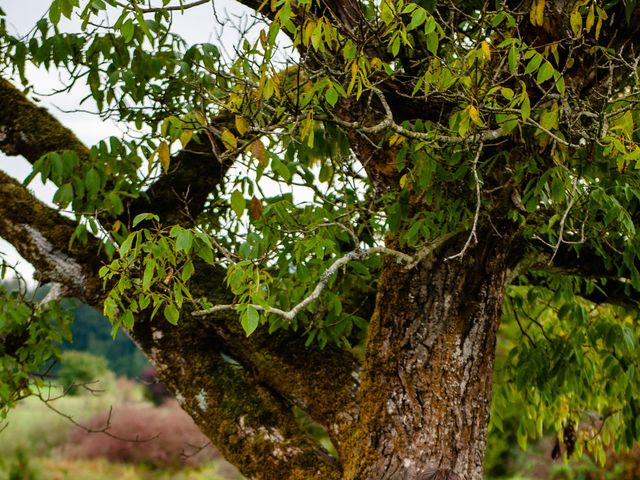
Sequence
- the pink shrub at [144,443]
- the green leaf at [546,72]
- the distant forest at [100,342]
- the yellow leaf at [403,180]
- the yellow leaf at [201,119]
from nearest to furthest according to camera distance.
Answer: the green leaf at [546,72] → the yellow leaf at [201,119] → the yellow leaf at [403,180] → the pink shrub at [144,443] → the distant forest at [100,342]

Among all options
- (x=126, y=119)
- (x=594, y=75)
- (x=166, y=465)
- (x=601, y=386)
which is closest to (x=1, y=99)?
(x=126, y=119)

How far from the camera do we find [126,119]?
4188 mm

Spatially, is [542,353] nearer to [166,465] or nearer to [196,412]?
[196,412]

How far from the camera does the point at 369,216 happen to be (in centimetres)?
407

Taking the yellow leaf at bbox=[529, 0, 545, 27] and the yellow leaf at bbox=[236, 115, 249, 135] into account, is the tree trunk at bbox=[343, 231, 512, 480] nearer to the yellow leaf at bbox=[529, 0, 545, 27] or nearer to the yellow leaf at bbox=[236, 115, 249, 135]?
the yellow leaf at bbox=[529, 0, 545, 27]

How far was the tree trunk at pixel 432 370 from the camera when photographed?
3.45 metres

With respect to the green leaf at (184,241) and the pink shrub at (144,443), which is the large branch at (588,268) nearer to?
the green leaf at (184,241)

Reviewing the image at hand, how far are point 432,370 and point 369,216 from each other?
0.96 meters

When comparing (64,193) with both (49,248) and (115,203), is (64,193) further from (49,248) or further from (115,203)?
(49,248)

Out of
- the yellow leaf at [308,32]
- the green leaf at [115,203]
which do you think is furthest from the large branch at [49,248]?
the yellow leaf at [308,32]

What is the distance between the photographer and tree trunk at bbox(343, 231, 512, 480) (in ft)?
11.3

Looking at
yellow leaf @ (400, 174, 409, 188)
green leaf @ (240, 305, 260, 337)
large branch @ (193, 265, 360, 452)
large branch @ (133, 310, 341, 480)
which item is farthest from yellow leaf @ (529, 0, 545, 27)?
large branch @ (133, 310, 341, 480)

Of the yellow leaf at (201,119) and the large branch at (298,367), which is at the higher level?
the yellow leaf at (201,119)

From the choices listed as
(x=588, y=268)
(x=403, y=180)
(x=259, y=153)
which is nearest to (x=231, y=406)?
(x=403, y=180)
